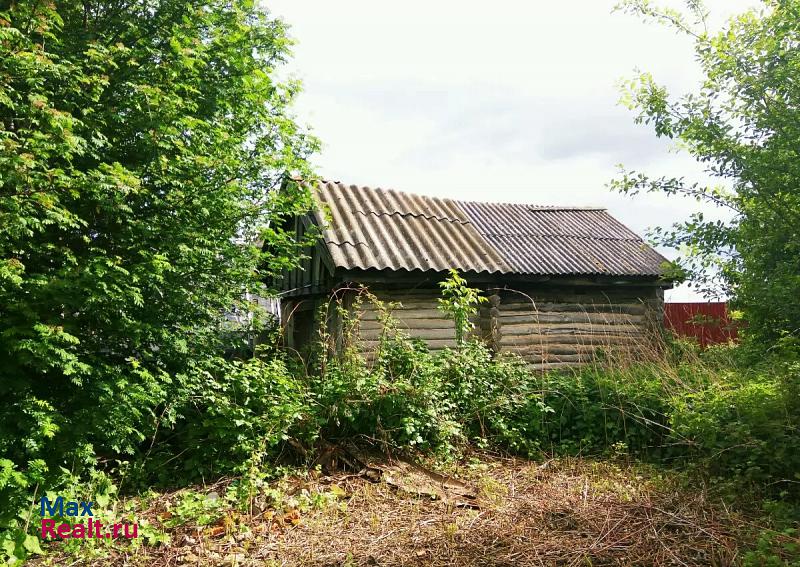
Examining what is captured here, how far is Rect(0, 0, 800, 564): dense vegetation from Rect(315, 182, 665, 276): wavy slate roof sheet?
1422mm

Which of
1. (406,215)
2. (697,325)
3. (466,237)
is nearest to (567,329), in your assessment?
(466,237)

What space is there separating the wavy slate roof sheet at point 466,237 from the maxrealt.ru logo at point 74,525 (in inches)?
179

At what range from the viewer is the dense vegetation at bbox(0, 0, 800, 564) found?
493 cm

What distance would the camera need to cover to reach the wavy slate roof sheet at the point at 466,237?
29.3 feet

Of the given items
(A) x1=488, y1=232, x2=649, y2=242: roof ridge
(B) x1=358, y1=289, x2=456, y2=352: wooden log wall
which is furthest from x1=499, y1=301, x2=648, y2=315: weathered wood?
(A) x1=488, y1=232, x2=649, y2=242: roof ridge

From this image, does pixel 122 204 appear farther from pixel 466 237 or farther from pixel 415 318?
pixel 466 237

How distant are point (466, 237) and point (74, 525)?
8.05 m

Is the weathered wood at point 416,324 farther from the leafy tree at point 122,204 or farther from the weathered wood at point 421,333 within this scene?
the leafy tree at point 122,204

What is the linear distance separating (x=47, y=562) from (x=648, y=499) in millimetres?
5155

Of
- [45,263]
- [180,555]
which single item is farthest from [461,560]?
[45,263]

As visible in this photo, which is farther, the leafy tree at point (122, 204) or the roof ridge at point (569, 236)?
the roof ridge at point (569, 236)

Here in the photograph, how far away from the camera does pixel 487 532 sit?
4375mm

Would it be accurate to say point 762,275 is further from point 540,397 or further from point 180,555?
point 180,555

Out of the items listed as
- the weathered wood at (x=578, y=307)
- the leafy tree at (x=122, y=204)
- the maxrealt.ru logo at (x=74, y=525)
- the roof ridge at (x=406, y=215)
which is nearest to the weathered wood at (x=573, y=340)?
the weathered wood at (x=578, y=307)
